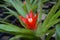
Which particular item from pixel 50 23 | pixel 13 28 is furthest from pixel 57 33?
pixel 13 28

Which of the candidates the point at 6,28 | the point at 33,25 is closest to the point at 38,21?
the point at 33,25

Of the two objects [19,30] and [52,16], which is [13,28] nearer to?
[19,30]

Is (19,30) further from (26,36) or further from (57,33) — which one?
(57,33)

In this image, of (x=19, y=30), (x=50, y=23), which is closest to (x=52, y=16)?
(x=50, y=23)

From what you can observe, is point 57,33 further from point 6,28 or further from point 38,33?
point 6,28

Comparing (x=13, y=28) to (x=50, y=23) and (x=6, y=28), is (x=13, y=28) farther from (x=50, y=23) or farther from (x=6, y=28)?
(x=50, y=23)

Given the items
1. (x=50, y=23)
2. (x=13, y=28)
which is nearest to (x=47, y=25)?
(x=50, y=23)
